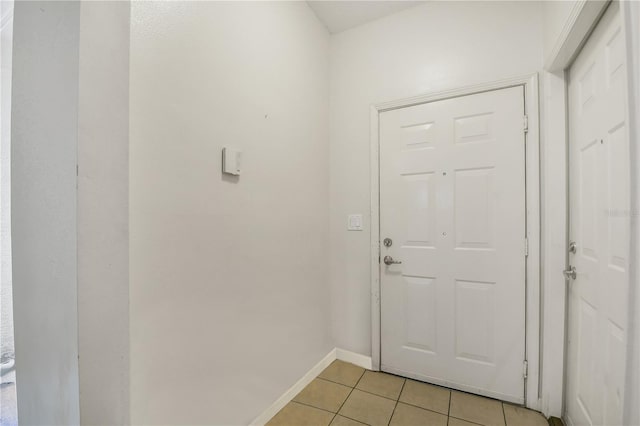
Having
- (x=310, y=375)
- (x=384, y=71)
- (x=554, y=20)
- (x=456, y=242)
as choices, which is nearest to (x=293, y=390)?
(x=310, y=375)

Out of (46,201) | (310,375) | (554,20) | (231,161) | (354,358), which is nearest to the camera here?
(46,201)

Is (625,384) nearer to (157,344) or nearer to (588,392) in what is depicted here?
(588,392)

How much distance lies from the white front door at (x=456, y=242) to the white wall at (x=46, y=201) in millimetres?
1837

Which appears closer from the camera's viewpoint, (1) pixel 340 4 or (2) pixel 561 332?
(2) pixel 561 332

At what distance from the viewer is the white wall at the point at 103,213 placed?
0.64 m

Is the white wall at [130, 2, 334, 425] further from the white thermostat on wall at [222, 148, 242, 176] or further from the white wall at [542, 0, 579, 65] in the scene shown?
the white wall at [542, 0, 579, 65]

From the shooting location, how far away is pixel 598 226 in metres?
1.24

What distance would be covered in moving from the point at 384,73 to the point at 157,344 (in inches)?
87.4

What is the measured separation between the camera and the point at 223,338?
1.33m

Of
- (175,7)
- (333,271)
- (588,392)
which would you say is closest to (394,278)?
(333,271)

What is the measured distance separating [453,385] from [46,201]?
7.67 feet

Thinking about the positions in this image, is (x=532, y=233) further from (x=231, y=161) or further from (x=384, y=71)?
(x=231, y=161)

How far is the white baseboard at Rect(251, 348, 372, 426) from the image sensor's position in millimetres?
1582

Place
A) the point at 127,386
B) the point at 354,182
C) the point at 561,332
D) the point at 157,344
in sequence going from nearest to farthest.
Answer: the point at 127,386, the point at 157,344, the point at 561,332, the point at 354,182
